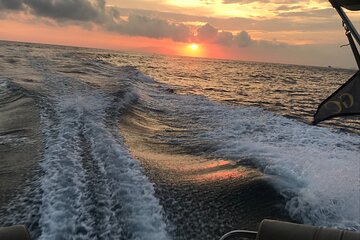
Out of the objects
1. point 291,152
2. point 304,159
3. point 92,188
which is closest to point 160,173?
point 92,188

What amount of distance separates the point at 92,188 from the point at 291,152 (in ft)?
17.2

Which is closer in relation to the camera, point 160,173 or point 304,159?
point 160,173

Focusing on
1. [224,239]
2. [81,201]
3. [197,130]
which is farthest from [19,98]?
[224,239]

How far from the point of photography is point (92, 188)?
5988mm

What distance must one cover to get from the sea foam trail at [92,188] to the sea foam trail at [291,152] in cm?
234

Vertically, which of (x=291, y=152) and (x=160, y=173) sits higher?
(x=291, y=152)

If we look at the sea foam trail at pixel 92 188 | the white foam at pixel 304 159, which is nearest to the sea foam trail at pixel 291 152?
the white foam at pixel 304 159

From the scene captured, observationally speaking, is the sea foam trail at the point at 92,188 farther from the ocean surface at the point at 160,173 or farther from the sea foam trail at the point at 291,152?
the sea foam trail at the point at 291,152

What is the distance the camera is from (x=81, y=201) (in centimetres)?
552

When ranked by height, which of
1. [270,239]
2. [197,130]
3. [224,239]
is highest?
[270,239]

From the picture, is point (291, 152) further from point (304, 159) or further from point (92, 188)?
point (92, 188)

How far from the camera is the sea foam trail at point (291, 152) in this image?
6.12m

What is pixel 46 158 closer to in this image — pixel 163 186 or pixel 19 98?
pixel 163 186

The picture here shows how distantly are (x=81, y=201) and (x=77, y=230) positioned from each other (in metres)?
0.83
